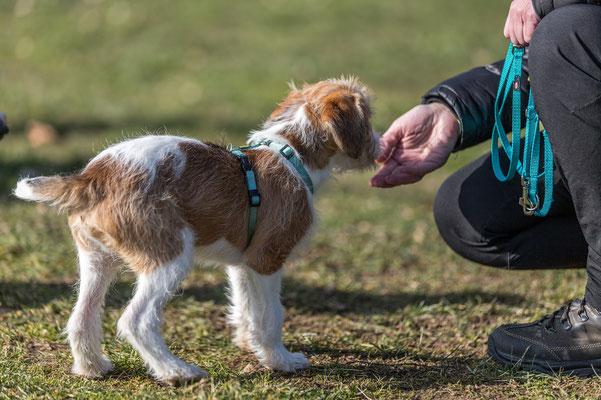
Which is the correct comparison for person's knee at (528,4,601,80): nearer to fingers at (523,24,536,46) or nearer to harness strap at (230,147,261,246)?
fingers at (523,24,536,46)

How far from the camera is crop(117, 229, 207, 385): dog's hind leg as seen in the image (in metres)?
3.06

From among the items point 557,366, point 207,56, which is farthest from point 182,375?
point 207,56

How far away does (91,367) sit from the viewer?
3334 millimetres

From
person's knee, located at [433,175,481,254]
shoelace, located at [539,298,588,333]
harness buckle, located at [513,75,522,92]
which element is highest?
harness buckle, located at [513,75,522,92]

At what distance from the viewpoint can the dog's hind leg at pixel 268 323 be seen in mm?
3490

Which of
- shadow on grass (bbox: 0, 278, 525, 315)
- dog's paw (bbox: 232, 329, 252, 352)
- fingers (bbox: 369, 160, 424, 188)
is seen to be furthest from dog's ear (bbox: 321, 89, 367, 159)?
shadow on grass (bbox: 0, 278, 525, 315)

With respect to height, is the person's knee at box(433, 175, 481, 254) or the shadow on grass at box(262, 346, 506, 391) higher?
the person's knee at box(433, 175, 481, 254)

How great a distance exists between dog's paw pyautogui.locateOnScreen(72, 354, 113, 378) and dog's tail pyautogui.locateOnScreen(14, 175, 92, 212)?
0.71 m

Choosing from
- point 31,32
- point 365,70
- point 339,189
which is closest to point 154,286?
point 339,189

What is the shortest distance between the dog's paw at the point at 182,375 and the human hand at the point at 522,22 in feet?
7.17

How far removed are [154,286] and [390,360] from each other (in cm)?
133

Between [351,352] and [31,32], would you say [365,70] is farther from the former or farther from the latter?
[351,352]

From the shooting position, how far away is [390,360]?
3.74 m

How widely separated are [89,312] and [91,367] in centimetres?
25
